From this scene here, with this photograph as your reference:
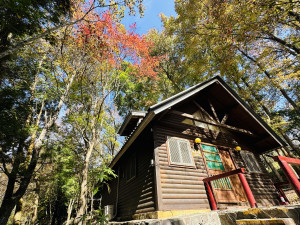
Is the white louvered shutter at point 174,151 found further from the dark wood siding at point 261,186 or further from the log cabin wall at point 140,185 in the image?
the dark wood siding at point 261,186

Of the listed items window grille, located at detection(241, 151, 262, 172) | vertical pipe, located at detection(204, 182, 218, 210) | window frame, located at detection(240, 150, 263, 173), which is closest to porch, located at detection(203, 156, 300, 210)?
→ vertical pipe, located at detection(204, 182, 218, 210)

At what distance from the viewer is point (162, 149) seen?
5.59m

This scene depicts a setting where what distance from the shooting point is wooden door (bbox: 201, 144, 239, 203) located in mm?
5684

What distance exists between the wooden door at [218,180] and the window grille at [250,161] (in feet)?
4.31

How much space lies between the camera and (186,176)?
17.8 feet

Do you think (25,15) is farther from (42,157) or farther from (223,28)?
(223,28)

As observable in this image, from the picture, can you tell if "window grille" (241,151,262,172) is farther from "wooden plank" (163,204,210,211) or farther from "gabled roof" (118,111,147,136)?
"gabled roof" (118,111,147,136)

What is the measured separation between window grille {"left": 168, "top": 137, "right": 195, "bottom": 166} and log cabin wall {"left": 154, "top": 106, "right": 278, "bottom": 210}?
0.21 m

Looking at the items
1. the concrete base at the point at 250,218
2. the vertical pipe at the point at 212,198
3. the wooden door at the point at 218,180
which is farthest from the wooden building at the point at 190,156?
the concrete base at the point at 250,218

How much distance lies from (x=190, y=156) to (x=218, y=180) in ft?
5.38

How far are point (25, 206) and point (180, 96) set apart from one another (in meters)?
21.9

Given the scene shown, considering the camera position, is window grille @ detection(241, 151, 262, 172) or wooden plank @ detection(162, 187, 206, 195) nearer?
wooden plank @ detection(162, 187, 206, 195)

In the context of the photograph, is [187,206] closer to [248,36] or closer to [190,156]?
[190,156]

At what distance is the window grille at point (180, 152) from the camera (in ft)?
18.5
